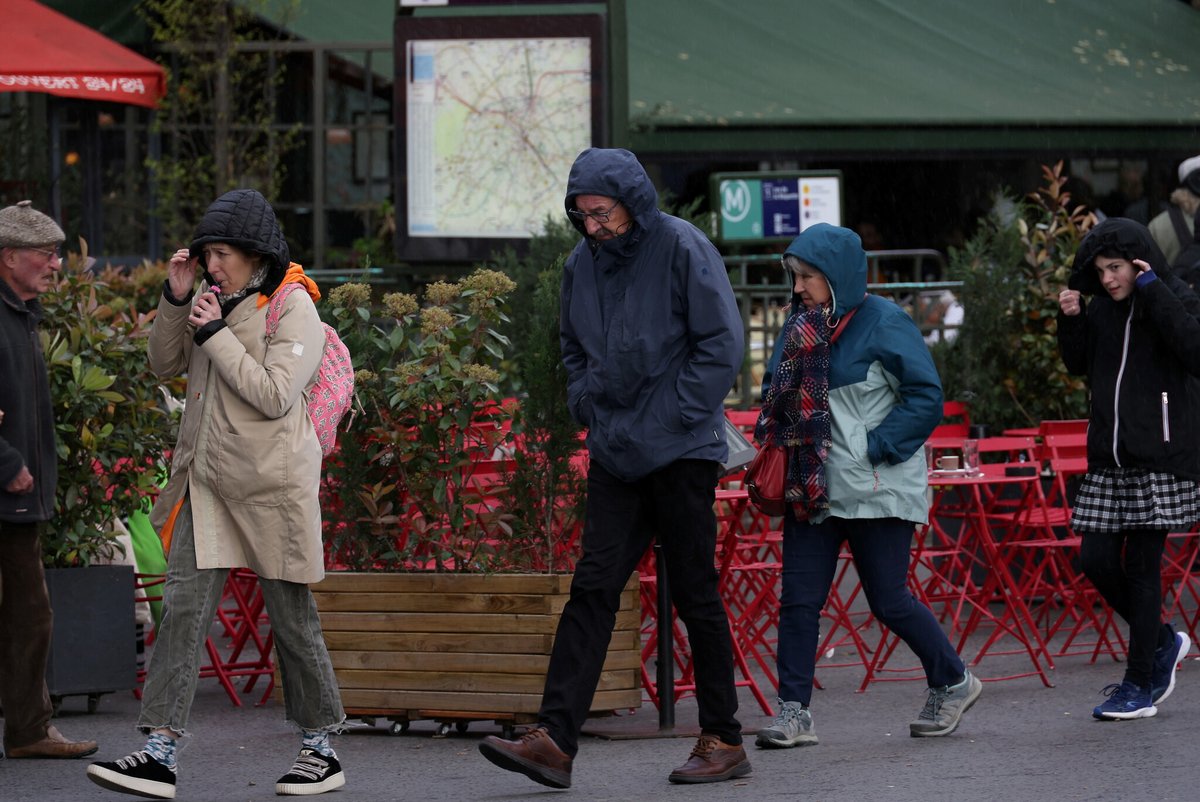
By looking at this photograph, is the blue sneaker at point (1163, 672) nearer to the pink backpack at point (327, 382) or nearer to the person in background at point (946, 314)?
the pink backpack at point (327, 382)

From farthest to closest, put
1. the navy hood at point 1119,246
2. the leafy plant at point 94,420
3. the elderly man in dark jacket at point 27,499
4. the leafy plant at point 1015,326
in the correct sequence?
the leafy plant at point 1015,326 < the leafy plant at point 94,420 < the navy hood at point 1119,246 < the elderly man in dark jacket at point 27,499

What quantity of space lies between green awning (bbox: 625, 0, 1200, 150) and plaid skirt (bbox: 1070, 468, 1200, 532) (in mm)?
7870

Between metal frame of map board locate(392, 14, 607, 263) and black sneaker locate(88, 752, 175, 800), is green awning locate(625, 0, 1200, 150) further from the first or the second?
black sneaker locate(88, 752, 175, 800)

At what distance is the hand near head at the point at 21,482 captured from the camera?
624cm

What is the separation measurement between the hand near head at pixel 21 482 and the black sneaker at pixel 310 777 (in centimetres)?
129

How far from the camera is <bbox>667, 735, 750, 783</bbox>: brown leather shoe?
5883 millimetres

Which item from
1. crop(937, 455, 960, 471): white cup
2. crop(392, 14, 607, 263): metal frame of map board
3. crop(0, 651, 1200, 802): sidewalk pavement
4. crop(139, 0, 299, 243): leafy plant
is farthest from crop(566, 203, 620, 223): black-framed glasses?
crop(139, 0, 299, 243): leafy plant

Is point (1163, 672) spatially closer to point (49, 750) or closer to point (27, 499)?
point (49, 750)

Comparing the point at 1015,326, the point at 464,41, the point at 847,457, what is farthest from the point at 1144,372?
the point at 464,41

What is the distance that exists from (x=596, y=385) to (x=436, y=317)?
104 centimetres

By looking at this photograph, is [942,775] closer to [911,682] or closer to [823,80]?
[911,682]

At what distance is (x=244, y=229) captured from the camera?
5.65 meters

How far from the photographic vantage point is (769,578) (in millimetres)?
8164

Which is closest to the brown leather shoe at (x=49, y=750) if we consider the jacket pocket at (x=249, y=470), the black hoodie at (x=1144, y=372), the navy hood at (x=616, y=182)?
the jacket pocket at (x=249, y=470)
